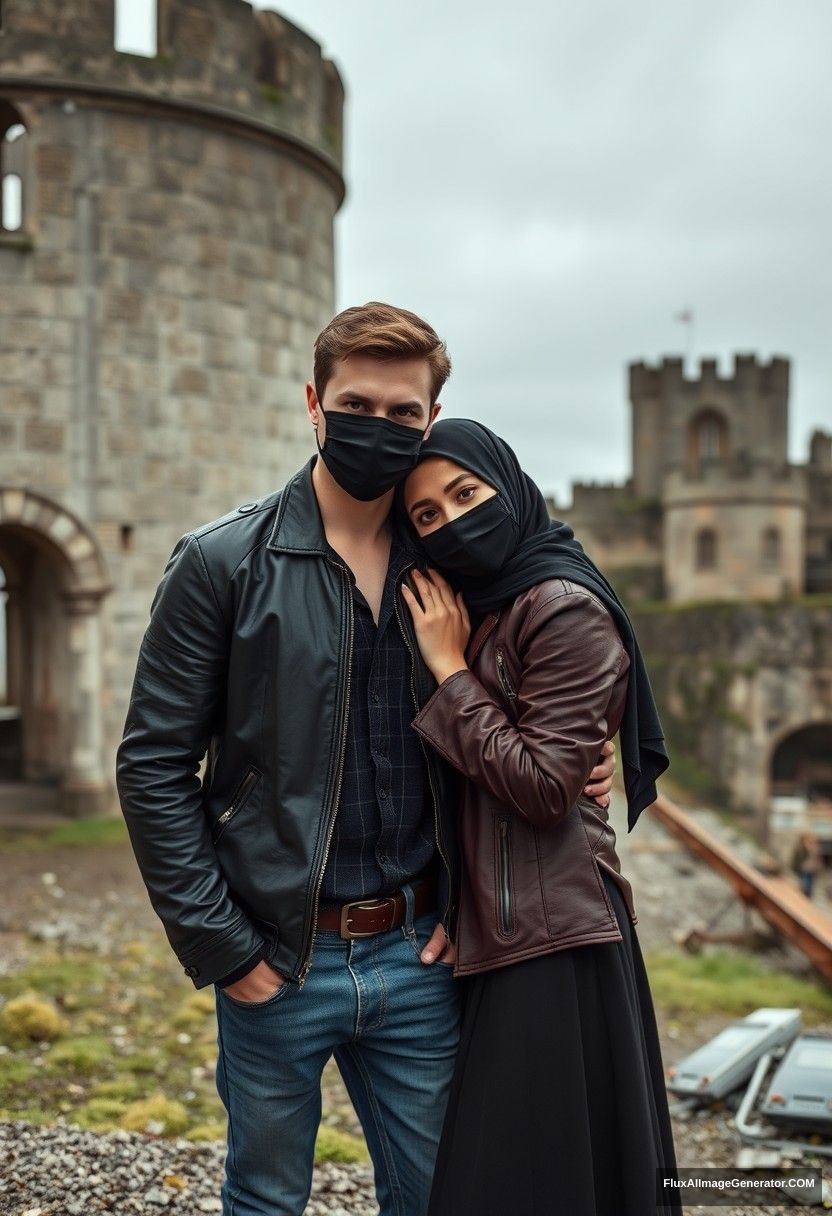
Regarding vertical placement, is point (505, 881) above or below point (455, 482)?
below

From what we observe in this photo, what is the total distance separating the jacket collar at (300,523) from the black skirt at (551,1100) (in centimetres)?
96

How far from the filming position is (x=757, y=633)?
95.3ft

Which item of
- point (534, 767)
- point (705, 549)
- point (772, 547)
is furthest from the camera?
point (705, 549)

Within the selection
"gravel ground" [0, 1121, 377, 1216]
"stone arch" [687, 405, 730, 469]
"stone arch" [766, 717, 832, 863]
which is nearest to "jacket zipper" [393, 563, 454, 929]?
"gravel ground" [0, 1121, 377, 1216]

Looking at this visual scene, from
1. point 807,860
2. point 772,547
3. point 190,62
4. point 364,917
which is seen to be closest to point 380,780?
point 364,917

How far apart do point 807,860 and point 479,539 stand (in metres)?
19.5

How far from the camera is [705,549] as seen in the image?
3900cm

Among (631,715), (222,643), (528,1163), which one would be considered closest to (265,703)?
(222,643)

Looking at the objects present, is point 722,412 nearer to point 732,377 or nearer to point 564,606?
point 732,377

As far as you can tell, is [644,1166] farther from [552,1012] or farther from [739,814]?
[739,814]

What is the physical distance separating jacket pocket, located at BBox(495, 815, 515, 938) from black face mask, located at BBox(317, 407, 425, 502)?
29.8 inches

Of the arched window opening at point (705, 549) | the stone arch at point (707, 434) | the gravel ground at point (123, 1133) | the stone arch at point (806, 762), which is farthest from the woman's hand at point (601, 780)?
the stone arch at point (707, 434)

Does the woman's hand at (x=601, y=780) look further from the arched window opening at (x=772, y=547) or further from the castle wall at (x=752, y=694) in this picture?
the arched window opening at (x=772, y=547)

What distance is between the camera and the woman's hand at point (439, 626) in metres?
2.61
